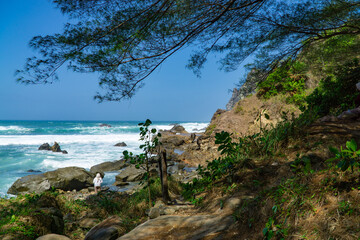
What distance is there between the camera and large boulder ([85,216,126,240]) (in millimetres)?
3262

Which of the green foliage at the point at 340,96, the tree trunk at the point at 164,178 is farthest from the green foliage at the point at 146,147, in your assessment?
the green foliage at the point at 340,96

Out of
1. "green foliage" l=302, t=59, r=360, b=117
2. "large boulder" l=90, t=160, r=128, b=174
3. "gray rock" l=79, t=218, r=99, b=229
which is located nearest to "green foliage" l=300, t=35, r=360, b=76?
"green foliage" l=302, t=59, r=360, b=117

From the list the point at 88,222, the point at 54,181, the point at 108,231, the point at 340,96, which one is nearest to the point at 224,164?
the point at 108,231

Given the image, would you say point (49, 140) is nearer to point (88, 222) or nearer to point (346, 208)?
point (88, 222)

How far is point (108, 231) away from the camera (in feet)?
10.9

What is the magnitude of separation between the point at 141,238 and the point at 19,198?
5486 millimetres

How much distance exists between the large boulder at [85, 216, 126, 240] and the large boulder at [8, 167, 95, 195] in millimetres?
7756

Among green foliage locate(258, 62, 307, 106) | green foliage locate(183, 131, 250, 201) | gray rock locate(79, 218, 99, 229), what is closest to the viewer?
green foliage locate(183, 131, 250, 201)

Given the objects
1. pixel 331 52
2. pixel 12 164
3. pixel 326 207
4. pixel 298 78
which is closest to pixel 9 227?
pixel 326 207

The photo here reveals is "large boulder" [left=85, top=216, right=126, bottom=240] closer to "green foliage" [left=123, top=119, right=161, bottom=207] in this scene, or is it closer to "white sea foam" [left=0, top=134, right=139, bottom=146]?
"green foliage" [left=123, top=119, right=161, bottom=207]

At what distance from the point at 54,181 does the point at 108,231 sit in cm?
913

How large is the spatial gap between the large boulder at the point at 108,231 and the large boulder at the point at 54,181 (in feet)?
25.4

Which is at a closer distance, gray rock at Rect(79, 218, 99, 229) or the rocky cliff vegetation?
the rocky cliff vegetation

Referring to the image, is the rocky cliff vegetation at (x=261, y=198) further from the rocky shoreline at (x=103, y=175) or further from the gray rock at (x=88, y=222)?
the rocky shoreline at (x=103, y=175)
